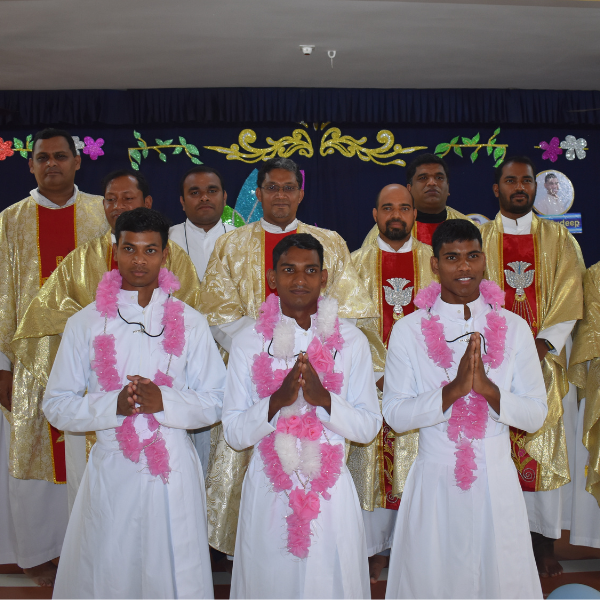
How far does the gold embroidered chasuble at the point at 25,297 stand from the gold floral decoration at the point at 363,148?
124 inches

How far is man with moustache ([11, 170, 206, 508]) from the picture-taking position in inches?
128

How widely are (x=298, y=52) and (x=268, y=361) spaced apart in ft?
11.4

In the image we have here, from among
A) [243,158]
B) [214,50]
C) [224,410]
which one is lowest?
[224,410]

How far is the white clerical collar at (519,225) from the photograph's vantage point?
400 cm

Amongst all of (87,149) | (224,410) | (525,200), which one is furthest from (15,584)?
(87,149)

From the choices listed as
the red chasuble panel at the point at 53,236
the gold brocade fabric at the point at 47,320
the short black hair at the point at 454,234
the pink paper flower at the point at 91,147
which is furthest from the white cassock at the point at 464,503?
the pink paper flower at the point at 91,147

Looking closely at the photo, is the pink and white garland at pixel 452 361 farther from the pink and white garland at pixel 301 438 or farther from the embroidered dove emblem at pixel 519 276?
the embroidered dove emblem at pixel 519 276

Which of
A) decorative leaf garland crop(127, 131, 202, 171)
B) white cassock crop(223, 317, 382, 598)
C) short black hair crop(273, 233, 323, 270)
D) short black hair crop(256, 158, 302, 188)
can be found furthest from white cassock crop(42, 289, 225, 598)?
decorative leaf garland crop(127, 131, 202, 171)

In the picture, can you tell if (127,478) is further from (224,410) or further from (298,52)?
(298,52)

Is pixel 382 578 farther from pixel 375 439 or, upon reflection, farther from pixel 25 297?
pixel 25 297

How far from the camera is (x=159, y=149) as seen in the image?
6.49 metres

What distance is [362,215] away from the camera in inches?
261

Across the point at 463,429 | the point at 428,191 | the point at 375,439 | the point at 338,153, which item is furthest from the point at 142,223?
the point at 338,153

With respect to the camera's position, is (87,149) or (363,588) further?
(87,149)
